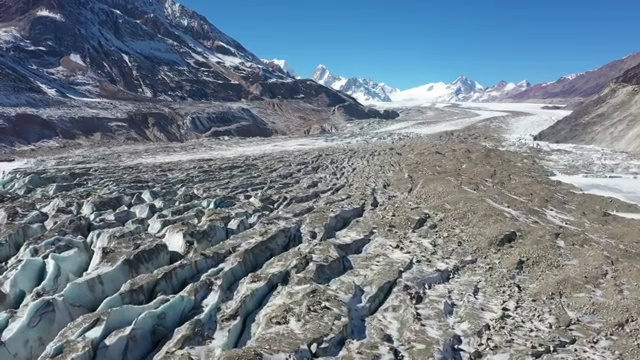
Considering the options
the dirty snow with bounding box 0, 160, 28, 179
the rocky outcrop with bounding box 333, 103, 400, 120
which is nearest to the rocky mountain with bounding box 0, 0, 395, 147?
the rocky outcrop with bounding box 333, 103, 400, 120

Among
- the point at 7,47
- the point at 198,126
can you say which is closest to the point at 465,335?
the point at 198,126

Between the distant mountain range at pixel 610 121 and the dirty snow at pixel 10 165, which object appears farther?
the distant mountain range at pixel 610 121

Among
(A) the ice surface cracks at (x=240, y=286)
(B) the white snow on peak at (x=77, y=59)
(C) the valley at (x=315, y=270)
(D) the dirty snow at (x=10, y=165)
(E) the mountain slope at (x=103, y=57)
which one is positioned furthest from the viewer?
(B) the white snow on peak at (x=77, y=59)

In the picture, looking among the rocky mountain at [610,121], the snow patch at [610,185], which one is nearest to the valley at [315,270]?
the snow patch at [610,185]

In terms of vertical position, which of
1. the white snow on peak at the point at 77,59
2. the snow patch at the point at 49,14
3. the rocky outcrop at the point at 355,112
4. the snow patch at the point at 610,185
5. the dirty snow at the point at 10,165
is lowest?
the snow patch at the point at 610,185

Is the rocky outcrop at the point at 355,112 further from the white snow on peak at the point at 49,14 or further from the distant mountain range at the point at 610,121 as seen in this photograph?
the white snow on peak at the point at 49,14

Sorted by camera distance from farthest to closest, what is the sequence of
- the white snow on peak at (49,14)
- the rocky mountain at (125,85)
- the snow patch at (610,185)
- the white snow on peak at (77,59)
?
the white snow on peak at (49,14) → the white snow on peak at (77,59) → the rocky mountain at (125,85) → the snow patch at (610,185)

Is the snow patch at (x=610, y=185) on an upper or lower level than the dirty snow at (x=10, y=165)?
lower

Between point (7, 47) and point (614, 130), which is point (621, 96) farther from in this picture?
point (7, 47)
